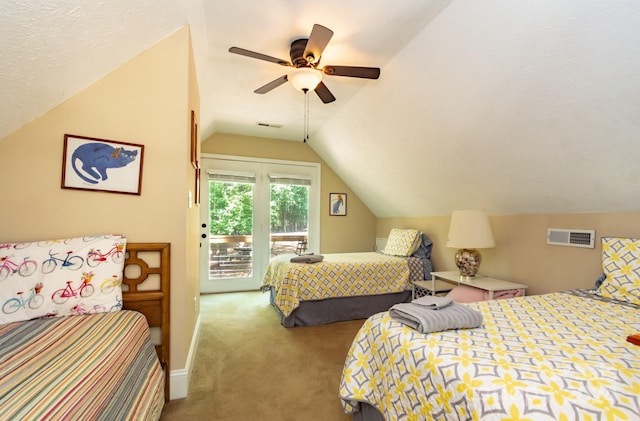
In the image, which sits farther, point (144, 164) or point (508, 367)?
point (144, 164)

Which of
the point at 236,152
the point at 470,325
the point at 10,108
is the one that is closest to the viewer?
the point at 470,325

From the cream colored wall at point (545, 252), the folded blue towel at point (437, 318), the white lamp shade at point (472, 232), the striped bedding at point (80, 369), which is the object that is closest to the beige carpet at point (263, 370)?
the striped bedding at point (80, 369)

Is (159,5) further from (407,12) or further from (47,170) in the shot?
(407,12)

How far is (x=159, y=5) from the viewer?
162cm

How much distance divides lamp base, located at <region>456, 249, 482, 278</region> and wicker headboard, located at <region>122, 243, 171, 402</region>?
263cm

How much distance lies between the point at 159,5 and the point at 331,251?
158 inches

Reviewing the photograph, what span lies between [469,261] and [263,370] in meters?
2.15

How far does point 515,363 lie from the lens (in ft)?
3.34

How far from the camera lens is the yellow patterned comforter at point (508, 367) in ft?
2.74

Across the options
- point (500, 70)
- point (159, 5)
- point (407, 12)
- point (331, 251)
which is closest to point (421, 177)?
point (500, 70)

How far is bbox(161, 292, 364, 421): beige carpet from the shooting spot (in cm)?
175

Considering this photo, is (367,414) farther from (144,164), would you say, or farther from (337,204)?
(337,204)

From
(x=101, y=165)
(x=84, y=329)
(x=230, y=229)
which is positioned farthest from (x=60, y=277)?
(x=230, y=229)

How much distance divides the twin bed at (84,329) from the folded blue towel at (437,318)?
3.96 feet
